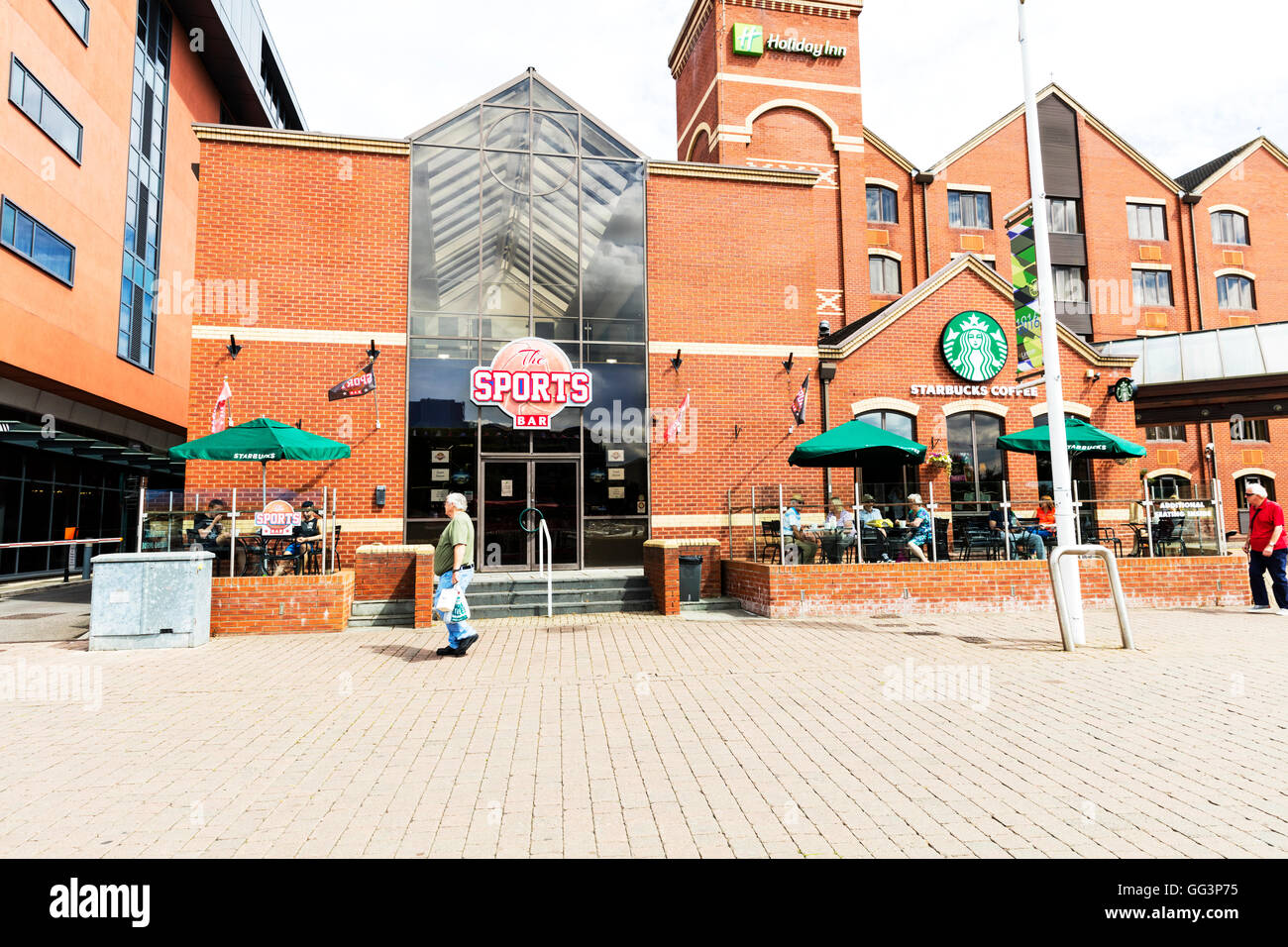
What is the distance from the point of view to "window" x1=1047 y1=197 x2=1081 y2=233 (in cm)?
2777

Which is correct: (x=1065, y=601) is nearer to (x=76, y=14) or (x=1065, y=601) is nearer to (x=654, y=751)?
(x=654, y=751)

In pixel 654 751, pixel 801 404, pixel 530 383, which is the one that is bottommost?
pixel 654 751

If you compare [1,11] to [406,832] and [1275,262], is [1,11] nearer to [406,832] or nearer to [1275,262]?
[406,832]

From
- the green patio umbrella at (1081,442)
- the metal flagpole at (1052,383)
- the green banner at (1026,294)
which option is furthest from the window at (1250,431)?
the metal flagpole at (1052,383)

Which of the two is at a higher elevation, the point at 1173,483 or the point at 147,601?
the point at 1173,483

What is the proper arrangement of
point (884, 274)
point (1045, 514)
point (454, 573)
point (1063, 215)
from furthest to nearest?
point (1063, 215) → point (884, 274) → point (1045, 514) → point (454, 573)

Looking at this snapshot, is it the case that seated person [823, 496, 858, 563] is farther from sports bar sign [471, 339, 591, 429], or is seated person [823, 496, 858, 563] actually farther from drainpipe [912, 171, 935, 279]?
drainpipe [912, 171, 935, 279]

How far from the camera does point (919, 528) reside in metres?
12.1

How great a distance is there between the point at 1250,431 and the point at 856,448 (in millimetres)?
23026

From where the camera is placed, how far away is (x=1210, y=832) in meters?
3.55

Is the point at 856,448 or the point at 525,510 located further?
the point at 525,510

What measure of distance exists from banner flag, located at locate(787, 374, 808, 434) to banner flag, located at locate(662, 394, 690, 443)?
230 cm

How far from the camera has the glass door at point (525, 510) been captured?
14.2 m

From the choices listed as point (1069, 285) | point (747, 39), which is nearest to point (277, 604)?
point (747, 39)
